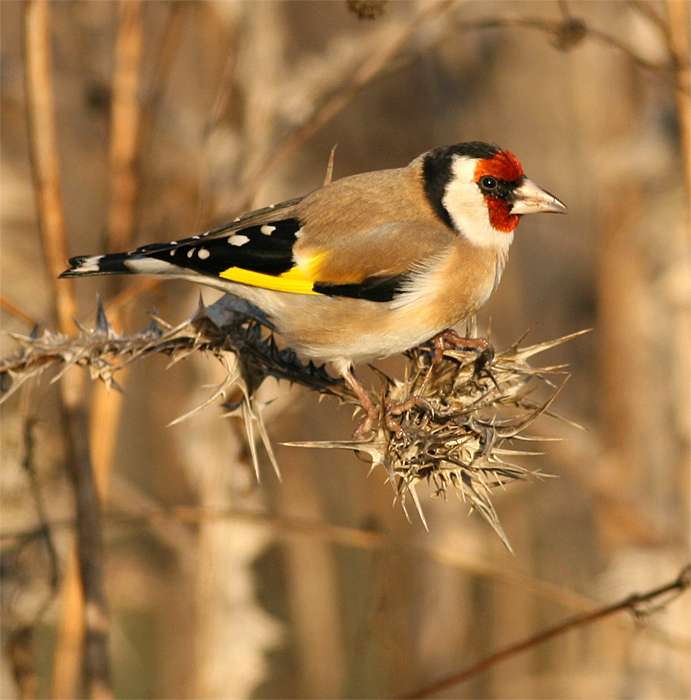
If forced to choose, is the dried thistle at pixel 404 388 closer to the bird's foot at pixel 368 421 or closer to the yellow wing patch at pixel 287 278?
the bird's foot at pixel 368 421

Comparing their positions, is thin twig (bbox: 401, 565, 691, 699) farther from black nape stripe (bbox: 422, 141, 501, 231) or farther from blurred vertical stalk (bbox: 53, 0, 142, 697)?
black nape stripe (bbox: 422, 141, 501, 231)

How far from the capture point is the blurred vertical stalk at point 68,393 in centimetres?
239

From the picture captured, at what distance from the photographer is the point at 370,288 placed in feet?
8.50

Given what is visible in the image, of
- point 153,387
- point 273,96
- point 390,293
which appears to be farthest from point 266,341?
point 153,387

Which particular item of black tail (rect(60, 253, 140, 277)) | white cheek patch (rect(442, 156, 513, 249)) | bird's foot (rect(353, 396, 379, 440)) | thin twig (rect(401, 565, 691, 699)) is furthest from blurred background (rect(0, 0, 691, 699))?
bird's foot (rect(353, 396, 379, 440))

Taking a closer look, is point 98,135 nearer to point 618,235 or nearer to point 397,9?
point 397,9

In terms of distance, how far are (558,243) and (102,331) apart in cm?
384

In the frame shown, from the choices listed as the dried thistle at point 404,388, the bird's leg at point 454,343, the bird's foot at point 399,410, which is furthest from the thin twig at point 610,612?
the bird's foot at point 399,410

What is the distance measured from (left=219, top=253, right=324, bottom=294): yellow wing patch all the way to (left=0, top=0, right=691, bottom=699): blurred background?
0.39 m

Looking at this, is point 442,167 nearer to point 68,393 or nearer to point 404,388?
point 404,388

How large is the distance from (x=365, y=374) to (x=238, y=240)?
9.41ft

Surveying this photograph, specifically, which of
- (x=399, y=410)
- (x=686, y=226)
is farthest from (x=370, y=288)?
(x=686, y=226)

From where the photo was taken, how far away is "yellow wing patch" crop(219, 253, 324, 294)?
2428 millimetres

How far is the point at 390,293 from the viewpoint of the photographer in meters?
2.56
